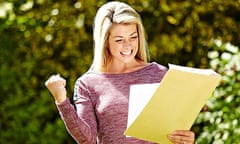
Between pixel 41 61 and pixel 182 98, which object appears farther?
pixel 41 61

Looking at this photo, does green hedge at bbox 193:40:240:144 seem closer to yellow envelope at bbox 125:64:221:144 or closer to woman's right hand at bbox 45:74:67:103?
yellow envelope at bbox 125:64:221:144

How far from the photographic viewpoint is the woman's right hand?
2.43 meters

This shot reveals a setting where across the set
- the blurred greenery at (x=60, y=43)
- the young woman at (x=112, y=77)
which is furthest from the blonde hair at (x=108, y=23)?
the blurred greenery at (x=60, y=43)

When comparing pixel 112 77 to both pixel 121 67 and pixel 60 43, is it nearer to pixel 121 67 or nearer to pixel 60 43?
pixel 121 67

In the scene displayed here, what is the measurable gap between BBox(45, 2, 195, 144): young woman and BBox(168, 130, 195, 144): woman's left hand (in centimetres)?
1

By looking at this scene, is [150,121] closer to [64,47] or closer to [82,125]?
[82,125]

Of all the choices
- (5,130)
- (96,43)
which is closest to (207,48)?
(5,130)

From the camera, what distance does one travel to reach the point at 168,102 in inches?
97.7

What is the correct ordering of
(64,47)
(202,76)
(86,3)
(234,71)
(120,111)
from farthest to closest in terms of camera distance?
(64,47) < (86,3) < (234,71) < (120,111) < (202,76)

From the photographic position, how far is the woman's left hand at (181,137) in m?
2.51

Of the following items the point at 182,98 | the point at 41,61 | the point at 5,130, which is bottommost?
the point at 5,130

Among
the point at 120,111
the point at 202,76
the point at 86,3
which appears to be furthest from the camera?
the point at 86,3

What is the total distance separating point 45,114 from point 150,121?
2.97 meters

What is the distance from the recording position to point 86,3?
499 centimetres
